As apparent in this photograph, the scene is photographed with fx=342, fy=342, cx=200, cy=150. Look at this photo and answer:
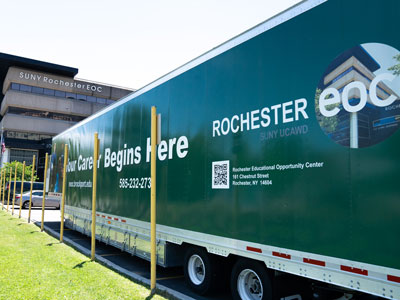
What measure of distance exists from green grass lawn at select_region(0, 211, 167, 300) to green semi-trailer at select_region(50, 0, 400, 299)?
1.08 meters

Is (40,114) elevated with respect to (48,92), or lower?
lower

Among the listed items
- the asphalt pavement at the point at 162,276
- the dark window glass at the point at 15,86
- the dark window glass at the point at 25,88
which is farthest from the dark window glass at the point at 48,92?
the asphalt pavement at the point at 162,276

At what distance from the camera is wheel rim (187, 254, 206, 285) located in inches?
239

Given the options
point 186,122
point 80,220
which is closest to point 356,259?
point 186,122

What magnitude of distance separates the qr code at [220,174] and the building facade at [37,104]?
46.5 m

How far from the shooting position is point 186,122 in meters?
6.47

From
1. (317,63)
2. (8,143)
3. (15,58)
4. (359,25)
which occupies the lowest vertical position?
(317,63)

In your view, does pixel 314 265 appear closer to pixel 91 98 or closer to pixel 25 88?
pixel 25 88

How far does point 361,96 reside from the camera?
3588mm

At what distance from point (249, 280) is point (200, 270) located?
1.33m

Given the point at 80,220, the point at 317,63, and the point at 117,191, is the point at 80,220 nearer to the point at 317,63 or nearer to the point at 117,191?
the point at 117,191

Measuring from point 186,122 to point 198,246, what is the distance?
2.27 metres

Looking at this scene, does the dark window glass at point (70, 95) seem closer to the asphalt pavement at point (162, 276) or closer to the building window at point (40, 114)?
the building window at point (40, 114)

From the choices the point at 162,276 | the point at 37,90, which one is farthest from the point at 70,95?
the point at 162,276
